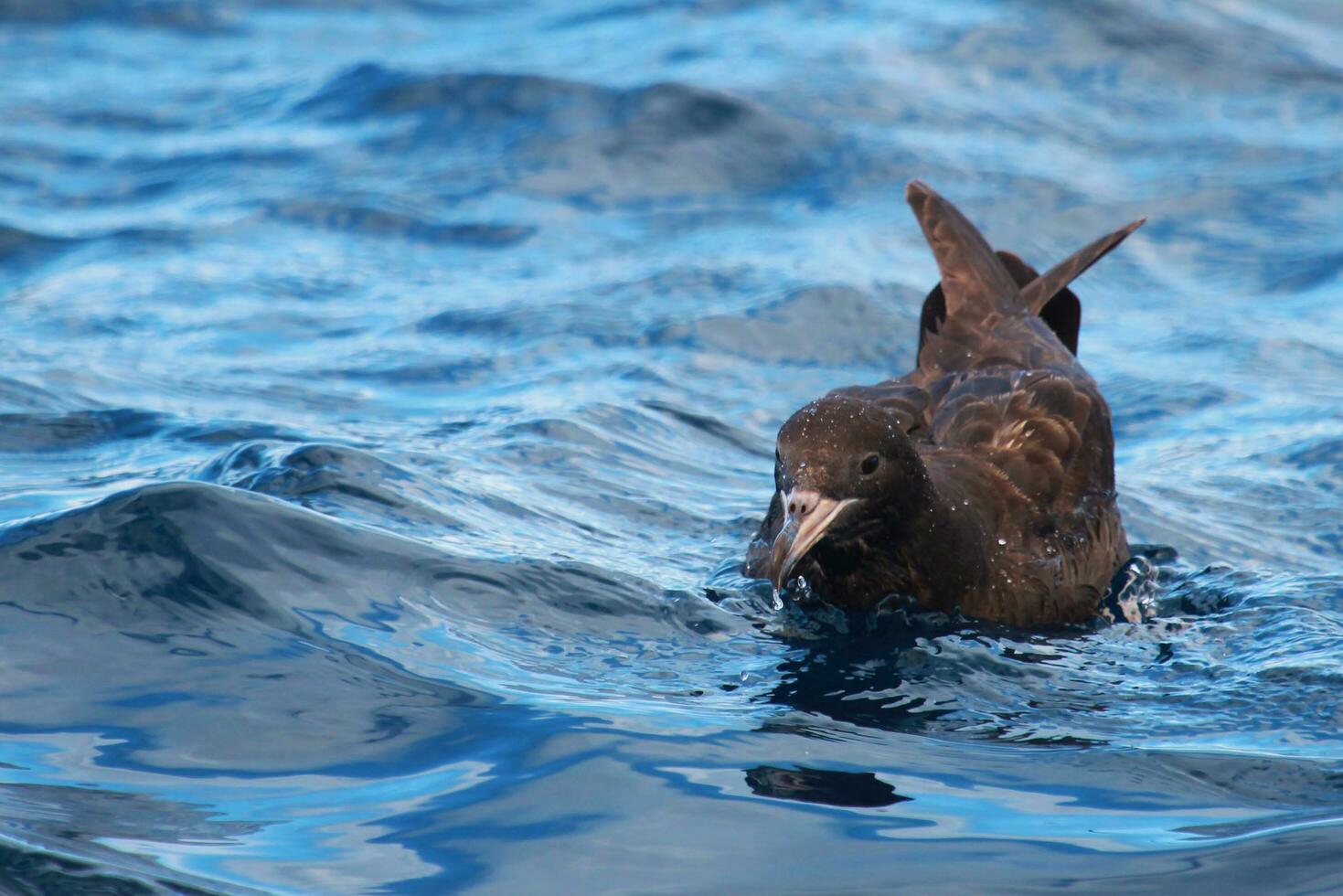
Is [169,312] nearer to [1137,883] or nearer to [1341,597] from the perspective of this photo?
[1341,597]

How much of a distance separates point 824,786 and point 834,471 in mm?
1235

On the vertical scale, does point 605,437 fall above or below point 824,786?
above

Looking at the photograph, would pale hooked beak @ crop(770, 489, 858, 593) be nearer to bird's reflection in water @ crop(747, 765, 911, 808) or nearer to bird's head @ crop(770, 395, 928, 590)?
bird's head @ crop(770, 395, 928, 590)

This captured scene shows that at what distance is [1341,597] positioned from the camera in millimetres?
6043

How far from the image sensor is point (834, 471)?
17.1 feet

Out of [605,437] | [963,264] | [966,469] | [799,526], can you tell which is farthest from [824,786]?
[605,437]

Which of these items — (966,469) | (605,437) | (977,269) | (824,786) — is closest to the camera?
(824,786)

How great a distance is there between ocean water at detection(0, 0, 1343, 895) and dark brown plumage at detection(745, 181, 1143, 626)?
0.72ft

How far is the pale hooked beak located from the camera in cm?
502

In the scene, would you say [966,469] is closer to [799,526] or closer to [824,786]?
[799,526]

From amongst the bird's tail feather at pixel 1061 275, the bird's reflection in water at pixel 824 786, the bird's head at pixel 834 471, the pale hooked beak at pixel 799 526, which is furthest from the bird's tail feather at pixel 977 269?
the bird's reflection in water at pixel 824 786

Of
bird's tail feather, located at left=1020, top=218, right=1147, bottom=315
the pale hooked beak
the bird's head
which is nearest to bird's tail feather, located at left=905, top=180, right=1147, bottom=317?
bird's tail feather, located at left=1020, top=218, right=1147, bottom=315

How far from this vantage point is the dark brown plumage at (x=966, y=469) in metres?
5.29

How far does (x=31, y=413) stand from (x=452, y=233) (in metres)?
3.61
